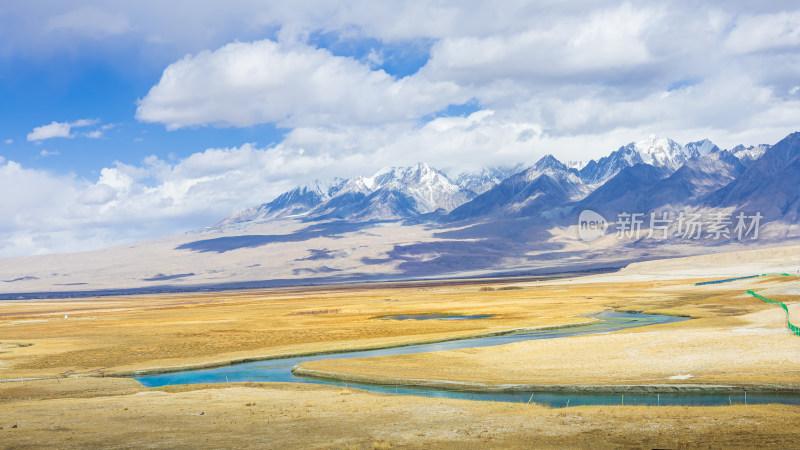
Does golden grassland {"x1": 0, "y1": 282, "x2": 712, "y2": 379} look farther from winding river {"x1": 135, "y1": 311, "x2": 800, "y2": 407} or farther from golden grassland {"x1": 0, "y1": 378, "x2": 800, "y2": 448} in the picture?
golden grassland {"x1": 0, "y1": 378, "x2": 800, "y2": 448}

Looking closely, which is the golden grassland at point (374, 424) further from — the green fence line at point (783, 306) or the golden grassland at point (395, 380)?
the green fence line at point (783, 306)

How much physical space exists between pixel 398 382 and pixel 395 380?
30 centimetres

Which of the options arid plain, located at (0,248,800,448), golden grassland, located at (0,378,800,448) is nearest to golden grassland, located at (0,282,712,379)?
arid plain, located at (0,248,800,448)

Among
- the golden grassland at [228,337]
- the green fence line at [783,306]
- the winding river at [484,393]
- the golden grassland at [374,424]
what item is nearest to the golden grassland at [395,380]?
the golden grassland at [374,424]

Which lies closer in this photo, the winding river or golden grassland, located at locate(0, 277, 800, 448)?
golden grassland, located at locate(0, 277, 800, 448)

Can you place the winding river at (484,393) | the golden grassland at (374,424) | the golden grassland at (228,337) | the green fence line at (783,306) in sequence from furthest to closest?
the golden grassland at (228,337)
the green fence line at (783,306)
the winding river at (484,393)
the golden grassland at (374,424)

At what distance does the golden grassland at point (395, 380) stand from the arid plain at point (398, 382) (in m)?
0.12

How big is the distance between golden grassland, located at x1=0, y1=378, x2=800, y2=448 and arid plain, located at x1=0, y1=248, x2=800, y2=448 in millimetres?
103

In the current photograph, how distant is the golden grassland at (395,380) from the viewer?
2697 cm

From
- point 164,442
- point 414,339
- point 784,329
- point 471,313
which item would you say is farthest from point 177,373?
→ point 471,313

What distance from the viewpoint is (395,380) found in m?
46.9

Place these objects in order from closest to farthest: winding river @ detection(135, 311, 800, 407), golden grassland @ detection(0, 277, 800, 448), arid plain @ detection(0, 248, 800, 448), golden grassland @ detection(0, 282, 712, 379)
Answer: golden grassland @ detection(0, 277, 800, 448) < arid plain @ detection(0, 248, 800, 448) < winding river @ detection(135, 311, 800, 407) < golden grassland @ detection(0, 282, 712, 379)

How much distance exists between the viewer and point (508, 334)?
76.9 metres

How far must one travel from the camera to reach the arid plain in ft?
88.9
